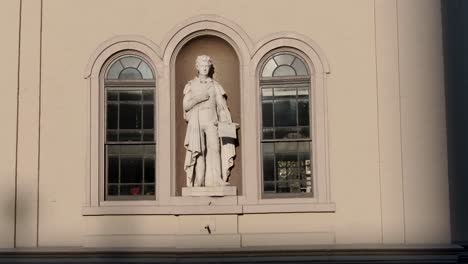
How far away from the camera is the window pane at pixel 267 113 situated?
10.9 metres

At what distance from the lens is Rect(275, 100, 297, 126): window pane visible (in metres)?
10.9

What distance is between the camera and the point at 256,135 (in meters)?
10.7

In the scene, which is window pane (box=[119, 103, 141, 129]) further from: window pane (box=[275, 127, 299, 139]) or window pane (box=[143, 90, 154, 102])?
window pane (box=[275, 127, 299, 139])

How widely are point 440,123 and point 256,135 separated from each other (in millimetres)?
2206

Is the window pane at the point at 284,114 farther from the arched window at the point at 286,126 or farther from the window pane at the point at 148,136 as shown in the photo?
the window pane at the point at 148,136

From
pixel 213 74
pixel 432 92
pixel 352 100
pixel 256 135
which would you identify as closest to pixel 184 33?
pixel 213 74

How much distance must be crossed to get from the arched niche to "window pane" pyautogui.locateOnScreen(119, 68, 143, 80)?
480mm

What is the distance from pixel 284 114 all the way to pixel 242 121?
0.53 m

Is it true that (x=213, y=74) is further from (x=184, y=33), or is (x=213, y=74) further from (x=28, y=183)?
(x=28, y=183)

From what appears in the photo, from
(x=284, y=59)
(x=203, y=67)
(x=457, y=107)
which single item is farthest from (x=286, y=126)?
(x=457, y=107)

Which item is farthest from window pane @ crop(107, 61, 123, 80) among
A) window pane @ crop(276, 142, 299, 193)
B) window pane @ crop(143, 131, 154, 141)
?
window pane @ crop(276, 142, 299, 193)

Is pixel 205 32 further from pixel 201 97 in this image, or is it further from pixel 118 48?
pixel 118 48

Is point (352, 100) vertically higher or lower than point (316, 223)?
higher

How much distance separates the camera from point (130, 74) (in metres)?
11.0
